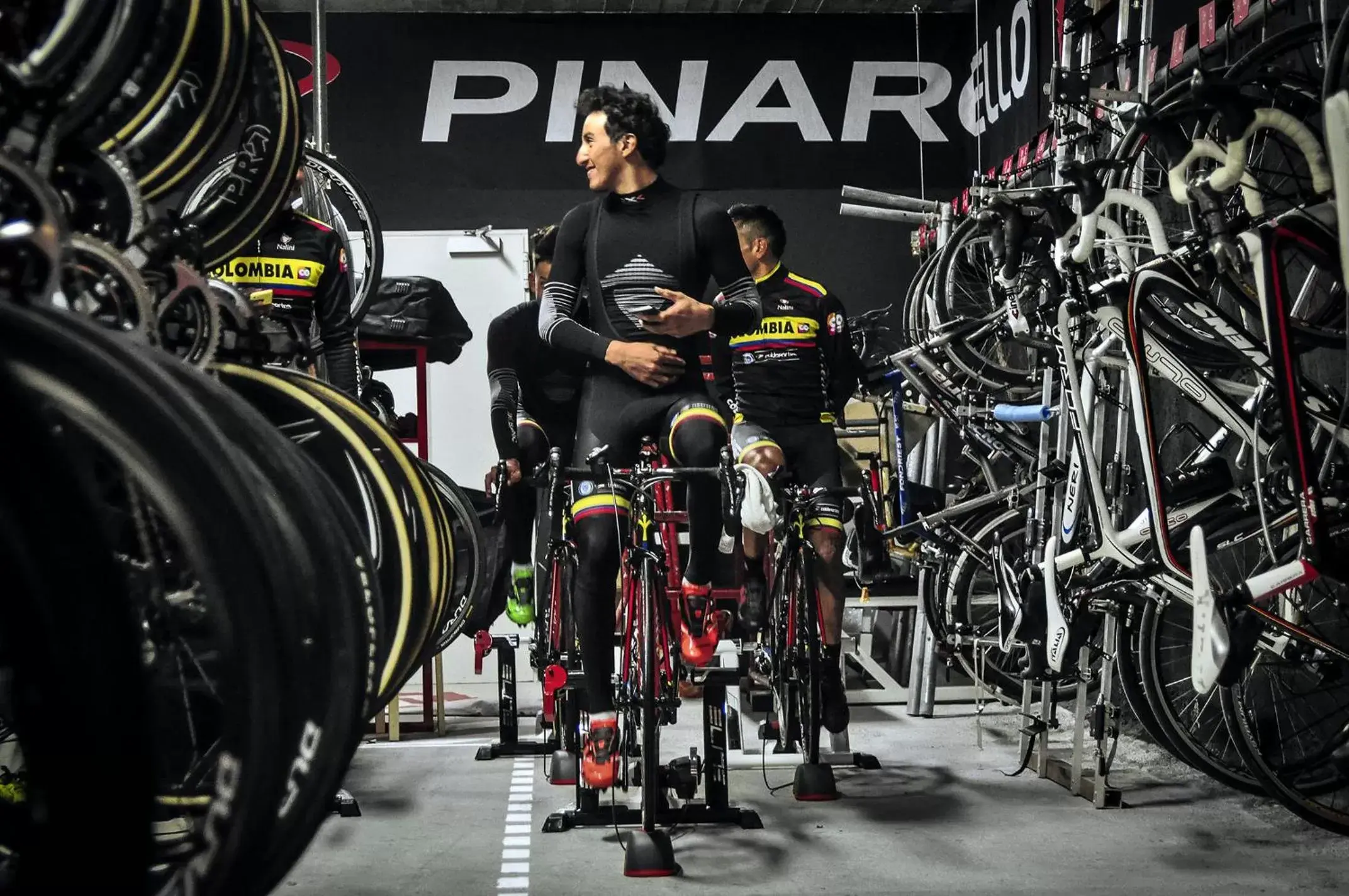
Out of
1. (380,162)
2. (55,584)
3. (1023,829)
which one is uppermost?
(380,162)

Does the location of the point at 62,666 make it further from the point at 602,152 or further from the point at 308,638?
the point at 602,152

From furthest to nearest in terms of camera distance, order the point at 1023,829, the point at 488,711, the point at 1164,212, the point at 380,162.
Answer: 1. the point at 380,162
2. the point at 488,711
3. the point at 1164,212
4. the point at 1023,829

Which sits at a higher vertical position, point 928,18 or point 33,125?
point 928,18

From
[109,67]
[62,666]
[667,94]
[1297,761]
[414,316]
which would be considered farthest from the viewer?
[667,94]

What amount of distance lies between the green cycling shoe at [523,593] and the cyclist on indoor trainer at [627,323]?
1529 millimetres

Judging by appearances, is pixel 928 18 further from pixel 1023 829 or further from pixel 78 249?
pixel 78 249

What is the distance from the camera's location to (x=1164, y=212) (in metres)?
4.60

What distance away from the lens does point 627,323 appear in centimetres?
380

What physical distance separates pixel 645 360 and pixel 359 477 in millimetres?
1618

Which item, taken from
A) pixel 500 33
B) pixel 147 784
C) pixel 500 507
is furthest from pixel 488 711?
pixel 147 784

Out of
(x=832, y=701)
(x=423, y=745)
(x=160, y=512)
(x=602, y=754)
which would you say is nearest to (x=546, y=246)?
(x=832, y=701)

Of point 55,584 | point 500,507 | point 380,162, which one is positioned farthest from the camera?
point 380,162

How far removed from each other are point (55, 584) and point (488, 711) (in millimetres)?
6033

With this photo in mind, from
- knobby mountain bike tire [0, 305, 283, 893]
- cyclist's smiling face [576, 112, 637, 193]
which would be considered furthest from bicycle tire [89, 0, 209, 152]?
cyclist's smiling face [576, 112, 637, 193]
